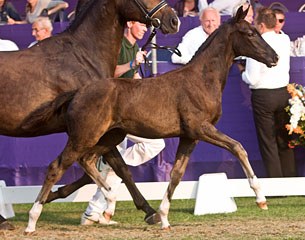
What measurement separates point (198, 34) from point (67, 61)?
11.8 feet

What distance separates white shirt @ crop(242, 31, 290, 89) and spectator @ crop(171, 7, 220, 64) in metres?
0.75

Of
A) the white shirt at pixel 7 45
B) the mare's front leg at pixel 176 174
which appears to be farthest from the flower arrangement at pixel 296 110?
the white shirt at pixel 7 45

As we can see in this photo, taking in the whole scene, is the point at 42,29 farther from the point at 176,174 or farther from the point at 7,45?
the point at 176,174

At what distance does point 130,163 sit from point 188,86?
8.17ft

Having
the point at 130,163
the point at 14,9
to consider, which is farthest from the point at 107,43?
the point at 14,9

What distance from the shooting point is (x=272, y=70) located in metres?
12.2

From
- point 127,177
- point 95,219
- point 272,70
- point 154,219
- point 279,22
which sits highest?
point 279,22

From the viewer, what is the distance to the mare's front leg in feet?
30.6

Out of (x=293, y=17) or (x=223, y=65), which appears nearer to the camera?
(x=223, y=65)

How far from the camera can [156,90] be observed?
925 centimetres

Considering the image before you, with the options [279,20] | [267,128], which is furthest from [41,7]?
[267,128]

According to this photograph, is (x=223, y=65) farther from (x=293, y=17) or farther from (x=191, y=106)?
(x=293, y=17)

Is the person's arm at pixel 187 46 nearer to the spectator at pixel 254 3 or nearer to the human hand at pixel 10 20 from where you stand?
the spectator at pixel 254 3

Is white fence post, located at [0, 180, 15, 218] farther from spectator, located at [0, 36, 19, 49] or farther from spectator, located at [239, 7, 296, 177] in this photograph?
spectator, located at [239, 7, 296, 177]
